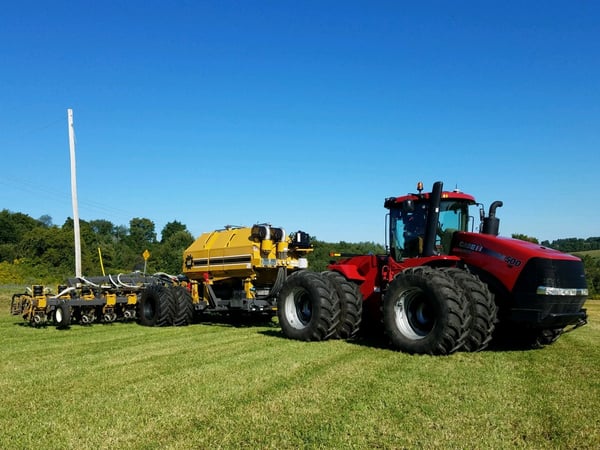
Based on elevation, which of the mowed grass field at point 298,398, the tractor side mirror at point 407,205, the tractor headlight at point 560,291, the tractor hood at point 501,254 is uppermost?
the tractor side mirror at point 407,205

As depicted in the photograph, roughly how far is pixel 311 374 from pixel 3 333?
9333 millimetres

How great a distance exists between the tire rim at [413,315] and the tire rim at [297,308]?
2.47m

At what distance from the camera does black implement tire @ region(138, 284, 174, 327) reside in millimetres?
14562

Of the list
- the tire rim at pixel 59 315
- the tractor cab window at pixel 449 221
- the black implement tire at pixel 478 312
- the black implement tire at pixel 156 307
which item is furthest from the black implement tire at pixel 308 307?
the tire rim at pixel 59 315

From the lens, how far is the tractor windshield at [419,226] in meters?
9.98

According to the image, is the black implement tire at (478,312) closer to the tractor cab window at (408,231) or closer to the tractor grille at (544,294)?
the tractor grille at (544,294)

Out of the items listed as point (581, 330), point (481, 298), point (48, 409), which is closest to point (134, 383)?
point (48, 409)

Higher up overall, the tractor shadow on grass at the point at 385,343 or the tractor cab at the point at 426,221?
the tractor cab at the point at 426,221

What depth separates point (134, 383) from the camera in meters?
6.62

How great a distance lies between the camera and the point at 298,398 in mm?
5699

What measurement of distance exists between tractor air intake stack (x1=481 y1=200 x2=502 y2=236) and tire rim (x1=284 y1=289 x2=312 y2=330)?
376 centimetres

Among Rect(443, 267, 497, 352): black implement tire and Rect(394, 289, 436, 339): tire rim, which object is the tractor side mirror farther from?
Rect(443, 267, 497, 352): black implement tire

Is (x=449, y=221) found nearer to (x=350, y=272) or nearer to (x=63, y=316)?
(x=350, y=272)

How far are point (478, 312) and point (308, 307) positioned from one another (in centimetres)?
394
